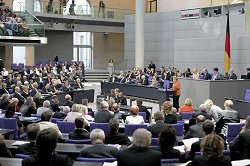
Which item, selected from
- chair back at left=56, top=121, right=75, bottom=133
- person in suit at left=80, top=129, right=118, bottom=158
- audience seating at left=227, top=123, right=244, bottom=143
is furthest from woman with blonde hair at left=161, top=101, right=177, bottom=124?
person in suit at left=80, top=129, right=118, bottom=158

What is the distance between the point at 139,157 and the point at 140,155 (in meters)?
0.03

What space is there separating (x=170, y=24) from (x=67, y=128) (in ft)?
74.6

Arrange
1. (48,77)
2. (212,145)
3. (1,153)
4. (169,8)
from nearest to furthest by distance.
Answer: (212,145)
(1,153)
(48,77)
(169,8)

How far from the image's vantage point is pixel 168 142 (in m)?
5.14

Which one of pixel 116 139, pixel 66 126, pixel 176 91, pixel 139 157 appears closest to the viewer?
pixel 139 157

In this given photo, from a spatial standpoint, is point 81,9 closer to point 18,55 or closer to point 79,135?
point 18,55

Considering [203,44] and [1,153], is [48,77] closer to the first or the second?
[203,44]

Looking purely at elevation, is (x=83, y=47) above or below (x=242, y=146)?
above

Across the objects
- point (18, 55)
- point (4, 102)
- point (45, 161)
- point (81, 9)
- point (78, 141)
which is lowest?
point (78, 141)

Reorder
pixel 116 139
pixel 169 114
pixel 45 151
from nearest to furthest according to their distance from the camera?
pixel 45 151 → pixel 116 139 → pixel 169 114

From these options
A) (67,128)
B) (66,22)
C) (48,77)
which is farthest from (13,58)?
(67,128)

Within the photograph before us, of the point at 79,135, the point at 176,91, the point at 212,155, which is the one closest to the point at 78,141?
the point at 79,135

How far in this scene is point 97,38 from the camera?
38.1 meters

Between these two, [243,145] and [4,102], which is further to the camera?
[4,102]
